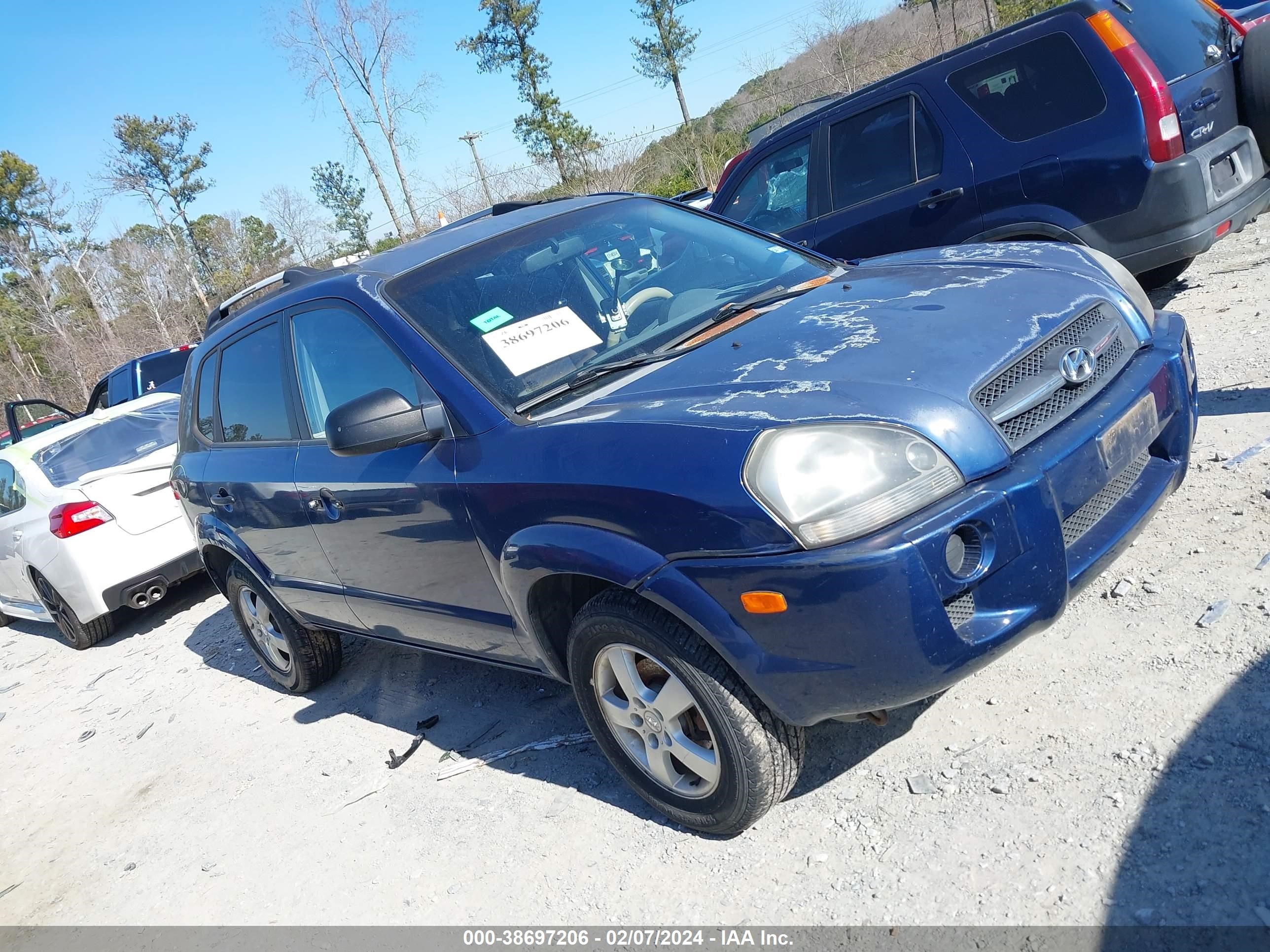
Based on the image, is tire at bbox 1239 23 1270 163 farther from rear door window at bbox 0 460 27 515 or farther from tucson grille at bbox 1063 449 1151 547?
rear door window at bbox 0 460 27 515

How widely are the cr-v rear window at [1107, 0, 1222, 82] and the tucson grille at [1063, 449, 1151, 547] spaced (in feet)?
10.3

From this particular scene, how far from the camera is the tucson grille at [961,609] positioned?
2.21 m

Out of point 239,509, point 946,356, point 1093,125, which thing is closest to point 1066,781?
point 946,356

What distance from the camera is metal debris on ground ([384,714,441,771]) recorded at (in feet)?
12.7

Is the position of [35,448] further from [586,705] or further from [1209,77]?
[1209,77]

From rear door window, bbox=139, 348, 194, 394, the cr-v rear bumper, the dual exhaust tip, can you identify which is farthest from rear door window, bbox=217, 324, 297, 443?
rear door window, bbox=139, 348, 194, 394

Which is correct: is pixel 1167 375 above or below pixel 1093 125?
below

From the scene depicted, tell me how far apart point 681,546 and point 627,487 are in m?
0.21

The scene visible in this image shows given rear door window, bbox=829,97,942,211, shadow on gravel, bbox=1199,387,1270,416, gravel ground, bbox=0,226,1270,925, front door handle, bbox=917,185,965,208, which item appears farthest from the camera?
rear door window, bbox=829,97,942,211

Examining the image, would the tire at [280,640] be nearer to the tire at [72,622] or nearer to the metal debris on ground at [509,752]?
the metal debris on ground at [509,752]

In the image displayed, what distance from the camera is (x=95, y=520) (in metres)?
6.61

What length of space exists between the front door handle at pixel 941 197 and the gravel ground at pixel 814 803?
161 cm

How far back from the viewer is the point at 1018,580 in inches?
89.7

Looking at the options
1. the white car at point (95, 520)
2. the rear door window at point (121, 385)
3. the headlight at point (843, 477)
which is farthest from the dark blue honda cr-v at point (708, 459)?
the rear door window at point (121, 385)
